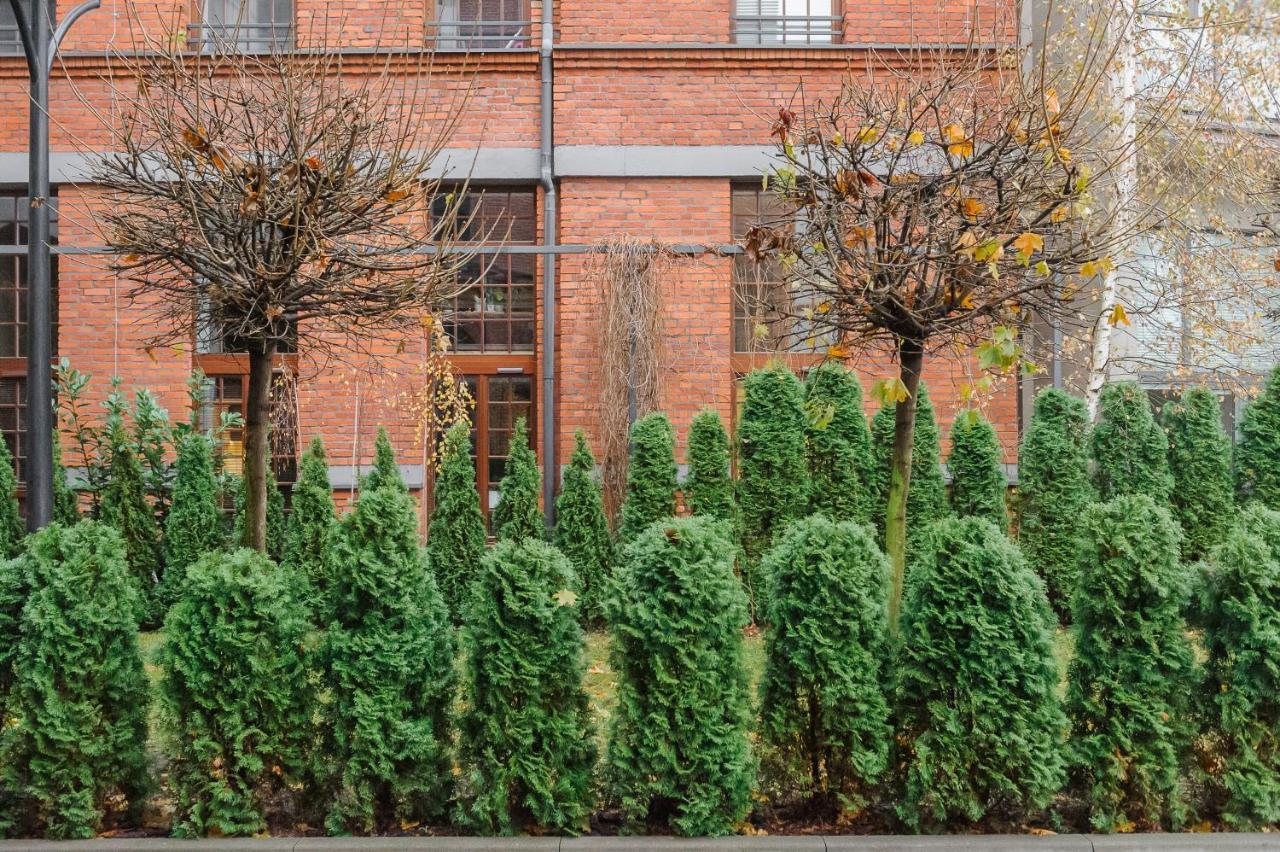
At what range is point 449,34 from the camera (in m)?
11.5

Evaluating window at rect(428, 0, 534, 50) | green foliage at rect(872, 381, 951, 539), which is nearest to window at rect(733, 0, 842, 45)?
window at rect(428, 0, 534, 50)

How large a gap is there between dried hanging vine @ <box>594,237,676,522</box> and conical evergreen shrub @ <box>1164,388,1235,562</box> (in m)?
5.27

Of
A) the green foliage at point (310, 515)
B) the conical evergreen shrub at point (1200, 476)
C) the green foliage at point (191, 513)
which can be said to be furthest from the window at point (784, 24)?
the green foliage at point (191, 513)

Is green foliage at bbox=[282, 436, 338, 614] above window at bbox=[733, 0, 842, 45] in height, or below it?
below

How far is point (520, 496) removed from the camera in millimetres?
9438

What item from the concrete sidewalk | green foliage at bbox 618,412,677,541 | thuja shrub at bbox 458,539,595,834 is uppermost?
green foliage at bbox 618,412,677,541

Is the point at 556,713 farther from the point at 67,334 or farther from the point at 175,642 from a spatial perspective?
the point at 67,334

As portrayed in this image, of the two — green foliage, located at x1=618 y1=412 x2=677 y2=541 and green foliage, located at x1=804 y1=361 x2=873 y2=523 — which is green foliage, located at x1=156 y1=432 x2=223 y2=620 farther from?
green foliage, located at x1=804 y1=361 x2=873 y2=523

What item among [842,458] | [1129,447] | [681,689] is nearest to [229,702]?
[681,689]

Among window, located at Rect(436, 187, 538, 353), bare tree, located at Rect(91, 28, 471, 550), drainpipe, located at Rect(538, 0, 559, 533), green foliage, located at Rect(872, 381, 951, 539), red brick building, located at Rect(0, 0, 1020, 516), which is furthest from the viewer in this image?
window, located at Rect(436, 187, 538, 353)

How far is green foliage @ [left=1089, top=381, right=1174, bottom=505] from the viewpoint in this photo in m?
9.84

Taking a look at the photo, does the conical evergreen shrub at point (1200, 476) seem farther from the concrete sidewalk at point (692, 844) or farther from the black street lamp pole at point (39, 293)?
the black street lamp pole at point (39, 293)

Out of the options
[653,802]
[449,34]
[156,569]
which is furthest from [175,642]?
[449,34]

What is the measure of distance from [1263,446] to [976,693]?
762cm
